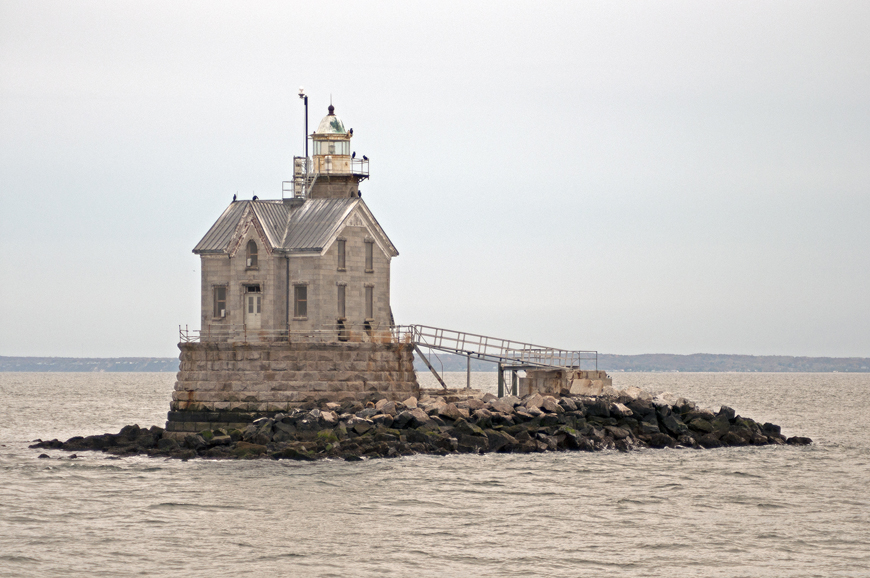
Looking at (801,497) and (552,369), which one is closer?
(801,497)

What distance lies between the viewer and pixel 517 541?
2353 cm

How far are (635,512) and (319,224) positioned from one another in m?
17.1

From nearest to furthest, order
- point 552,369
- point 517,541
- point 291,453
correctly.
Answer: point 517,541, point 291,453, point 552,369

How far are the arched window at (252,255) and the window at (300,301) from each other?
161 cm

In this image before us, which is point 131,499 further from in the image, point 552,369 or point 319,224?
point 552,369

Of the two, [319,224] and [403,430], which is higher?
[319,224]

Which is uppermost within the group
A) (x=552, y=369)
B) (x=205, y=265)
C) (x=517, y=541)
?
(x=205, y=265)

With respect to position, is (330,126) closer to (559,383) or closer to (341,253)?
(341,253)

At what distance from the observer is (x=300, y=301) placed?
3925cm

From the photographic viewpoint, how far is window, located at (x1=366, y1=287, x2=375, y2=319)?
132 feet

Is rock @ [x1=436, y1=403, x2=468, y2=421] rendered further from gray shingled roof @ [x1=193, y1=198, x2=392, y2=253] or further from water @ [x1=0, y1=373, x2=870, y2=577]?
gray shingled roof @ [x1=193, y1=198, x2=392, y2=253]

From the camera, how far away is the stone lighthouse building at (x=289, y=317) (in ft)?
124

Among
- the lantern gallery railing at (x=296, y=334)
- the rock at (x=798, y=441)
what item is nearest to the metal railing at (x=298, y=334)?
the lantern gallery railing at (x=296, y=334)

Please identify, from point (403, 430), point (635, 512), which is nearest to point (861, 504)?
point (635, 512)
